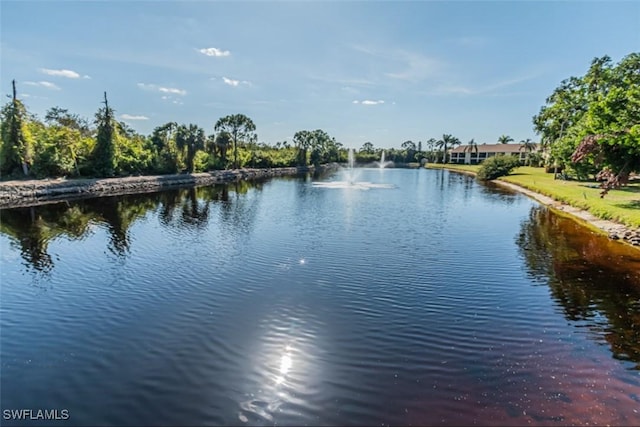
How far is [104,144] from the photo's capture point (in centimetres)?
4369

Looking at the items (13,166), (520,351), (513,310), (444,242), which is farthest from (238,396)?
(13,166)

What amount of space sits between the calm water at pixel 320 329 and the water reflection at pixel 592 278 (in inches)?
3.2

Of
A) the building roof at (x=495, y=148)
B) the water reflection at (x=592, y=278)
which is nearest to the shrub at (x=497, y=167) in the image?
the water reflection at (x=592, y=278)

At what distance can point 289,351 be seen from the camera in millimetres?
8117

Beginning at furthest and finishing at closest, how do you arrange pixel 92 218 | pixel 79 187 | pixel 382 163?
pixel 382 163
pixel 79 187
pixel 92 218

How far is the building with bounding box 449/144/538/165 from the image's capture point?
114312 mm

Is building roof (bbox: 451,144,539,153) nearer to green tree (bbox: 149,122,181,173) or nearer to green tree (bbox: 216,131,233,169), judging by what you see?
green tree (bbox: 216,131,233,169)

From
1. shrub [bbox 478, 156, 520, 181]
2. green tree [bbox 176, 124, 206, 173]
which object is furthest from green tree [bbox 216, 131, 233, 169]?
shrub [bbox 478, 156, 520, 181]

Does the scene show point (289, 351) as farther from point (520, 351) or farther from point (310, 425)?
point (520, 351)

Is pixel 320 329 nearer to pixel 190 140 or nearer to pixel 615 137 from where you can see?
pixel 615 137

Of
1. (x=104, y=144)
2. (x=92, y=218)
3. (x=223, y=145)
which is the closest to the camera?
(x=92, y=218)

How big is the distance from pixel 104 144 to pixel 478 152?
4336 inches

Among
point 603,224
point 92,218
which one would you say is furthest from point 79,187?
point 603,224

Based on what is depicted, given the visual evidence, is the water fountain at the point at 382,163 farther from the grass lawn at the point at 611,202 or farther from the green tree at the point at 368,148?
the grass lawn at the point at 611,202
